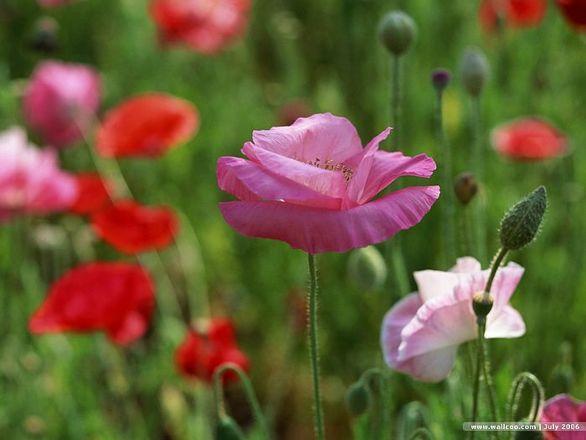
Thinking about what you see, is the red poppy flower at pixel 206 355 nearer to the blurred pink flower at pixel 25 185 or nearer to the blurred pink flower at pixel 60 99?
the blurred pink flower at pixel 25 185

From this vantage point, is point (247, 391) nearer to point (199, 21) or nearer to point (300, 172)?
point (300, 172)

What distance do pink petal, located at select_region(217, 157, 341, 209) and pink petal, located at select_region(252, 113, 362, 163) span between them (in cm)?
6

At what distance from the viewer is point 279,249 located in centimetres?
189

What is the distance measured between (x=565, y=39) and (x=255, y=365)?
3.46ft

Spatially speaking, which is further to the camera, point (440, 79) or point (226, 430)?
point (440, 79)

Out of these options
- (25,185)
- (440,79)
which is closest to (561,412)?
(440,79)

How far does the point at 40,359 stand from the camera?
5.02 ft

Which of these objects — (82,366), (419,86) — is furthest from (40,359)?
(419,86)

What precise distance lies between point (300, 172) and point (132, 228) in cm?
86

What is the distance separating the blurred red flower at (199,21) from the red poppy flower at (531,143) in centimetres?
86

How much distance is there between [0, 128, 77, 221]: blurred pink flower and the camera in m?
1.52

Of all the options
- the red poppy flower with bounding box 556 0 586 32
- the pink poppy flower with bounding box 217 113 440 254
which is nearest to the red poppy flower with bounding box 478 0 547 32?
the red poppy flower with bounding box 556 0 586 32

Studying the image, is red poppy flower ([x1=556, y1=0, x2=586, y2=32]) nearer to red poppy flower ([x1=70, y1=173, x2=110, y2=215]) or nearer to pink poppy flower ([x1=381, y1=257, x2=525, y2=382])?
pink poppy flower ([x1=381, y1=257, x2=525, y2=382])

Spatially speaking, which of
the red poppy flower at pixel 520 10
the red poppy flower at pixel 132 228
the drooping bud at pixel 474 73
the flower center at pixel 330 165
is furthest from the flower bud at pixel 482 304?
the red poppy flower at pixel 520 10
